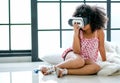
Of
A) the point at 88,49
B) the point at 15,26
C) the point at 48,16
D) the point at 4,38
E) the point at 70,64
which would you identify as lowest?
the point at 70,64

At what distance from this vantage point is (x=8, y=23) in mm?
3521

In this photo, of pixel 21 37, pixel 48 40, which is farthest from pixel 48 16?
pixel 21 37

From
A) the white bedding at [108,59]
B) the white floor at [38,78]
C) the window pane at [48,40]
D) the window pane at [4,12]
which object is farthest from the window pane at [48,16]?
the white floor at [38,78]

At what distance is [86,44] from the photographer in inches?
108

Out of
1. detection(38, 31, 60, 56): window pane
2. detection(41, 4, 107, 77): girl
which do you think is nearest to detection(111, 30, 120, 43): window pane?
detection(38, 31, 60, 56): window pane

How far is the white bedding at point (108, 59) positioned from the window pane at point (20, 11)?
71 cm

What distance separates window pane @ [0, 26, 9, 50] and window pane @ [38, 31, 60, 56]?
39cm

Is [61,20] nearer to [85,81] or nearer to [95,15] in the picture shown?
[95,15]

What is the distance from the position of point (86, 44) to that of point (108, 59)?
0.29 metres

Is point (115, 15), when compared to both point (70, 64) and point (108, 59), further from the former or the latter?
point (70, 64)

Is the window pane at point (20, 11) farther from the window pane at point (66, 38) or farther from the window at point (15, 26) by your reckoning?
the window pane at point (66, 38)

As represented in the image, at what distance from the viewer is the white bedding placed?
2.57 metres

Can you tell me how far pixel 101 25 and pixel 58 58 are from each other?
547 millimetres

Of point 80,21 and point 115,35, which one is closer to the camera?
point 80,21
